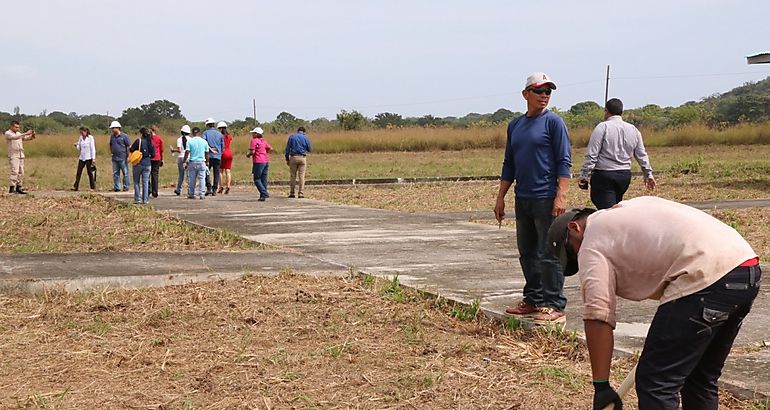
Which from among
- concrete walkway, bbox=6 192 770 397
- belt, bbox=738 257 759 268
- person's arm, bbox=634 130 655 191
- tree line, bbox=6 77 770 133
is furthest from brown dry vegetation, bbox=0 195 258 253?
tree line, bbox=6 77 770 133

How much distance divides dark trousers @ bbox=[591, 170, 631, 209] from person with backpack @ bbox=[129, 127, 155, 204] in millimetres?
11502

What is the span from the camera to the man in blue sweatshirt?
287 inches

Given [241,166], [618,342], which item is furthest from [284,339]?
[241,166]

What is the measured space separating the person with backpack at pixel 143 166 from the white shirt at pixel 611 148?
37.9 feet

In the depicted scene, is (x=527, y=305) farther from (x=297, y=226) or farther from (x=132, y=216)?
(x=132, y=216)

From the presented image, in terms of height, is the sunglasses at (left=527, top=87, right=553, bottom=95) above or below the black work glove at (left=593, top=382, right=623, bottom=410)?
above

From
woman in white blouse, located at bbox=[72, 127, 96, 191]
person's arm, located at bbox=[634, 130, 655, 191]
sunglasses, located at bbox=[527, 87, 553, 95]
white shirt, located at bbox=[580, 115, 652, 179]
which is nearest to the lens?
sunglasses, located at bbox=[527, 87, 553, 95]

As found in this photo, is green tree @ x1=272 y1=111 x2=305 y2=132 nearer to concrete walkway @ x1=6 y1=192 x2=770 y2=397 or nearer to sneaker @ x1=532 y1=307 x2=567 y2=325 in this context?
concrete walkway @ x1=6 y1=192 x2=770 y2=397

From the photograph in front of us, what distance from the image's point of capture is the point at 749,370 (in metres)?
6.00

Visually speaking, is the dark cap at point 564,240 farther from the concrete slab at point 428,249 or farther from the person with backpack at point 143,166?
the person with backpack at point 143,166

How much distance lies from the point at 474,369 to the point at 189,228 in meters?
8.70

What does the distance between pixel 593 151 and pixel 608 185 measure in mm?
368

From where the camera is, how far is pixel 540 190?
7.38 metres

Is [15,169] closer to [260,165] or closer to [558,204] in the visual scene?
[260,165]
